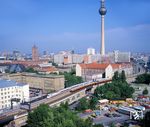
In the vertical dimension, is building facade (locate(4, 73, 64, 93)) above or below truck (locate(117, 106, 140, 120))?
above

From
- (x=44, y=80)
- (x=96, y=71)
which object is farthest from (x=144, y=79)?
(x=44, y=80)

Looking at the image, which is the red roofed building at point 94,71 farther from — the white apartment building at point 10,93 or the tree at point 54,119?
the tree at point 54,119

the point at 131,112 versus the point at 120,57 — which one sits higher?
the point at 120,57

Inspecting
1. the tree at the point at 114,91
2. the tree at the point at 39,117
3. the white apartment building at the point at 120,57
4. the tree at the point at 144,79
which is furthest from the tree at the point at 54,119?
the white apartment building at the point at 120,57

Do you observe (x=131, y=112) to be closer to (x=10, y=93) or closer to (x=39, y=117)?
(x=39, y=117)

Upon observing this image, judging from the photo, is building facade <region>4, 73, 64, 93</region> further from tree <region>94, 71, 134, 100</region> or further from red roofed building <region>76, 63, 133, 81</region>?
red roofed building <region>76, 63, 133, 81</region>

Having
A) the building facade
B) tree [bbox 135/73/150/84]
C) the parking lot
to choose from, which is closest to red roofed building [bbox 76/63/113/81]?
tree [bbox 135/73/150/84]

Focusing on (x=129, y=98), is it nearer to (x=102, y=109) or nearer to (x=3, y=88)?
(x=102, y=109)

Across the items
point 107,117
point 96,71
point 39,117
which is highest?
point 96,71

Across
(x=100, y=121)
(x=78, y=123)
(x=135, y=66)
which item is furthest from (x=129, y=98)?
(x=135, y=66)

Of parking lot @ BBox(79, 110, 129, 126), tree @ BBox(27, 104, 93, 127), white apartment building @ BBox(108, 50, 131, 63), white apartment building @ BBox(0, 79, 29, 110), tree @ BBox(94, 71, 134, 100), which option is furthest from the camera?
white apartment building @ BBox(108, 50, 131, 63)

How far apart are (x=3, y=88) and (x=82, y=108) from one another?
213 inches

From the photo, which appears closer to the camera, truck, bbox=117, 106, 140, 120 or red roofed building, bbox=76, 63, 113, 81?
truck, bbox=117, 106, 140, 120

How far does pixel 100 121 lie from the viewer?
49.3 feet
